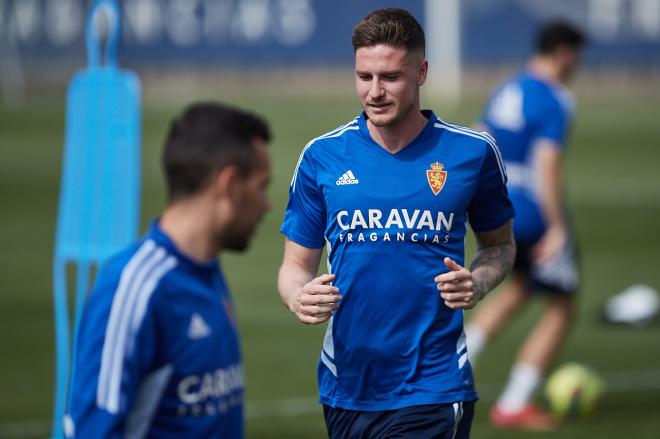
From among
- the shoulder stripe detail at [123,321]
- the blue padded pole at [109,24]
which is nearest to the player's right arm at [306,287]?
the shoulder stripe detail at [123,321]

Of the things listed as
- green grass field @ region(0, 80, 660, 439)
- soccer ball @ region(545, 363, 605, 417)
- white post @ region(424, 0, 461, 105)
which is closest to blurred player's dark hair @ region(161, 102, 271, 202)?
green grass field @ region(0, 80, 660, 439)

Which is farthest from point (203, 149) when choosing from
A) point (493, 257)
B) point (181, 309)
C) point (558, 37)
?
point (558, 37)

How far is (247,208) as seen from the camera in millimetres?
3869

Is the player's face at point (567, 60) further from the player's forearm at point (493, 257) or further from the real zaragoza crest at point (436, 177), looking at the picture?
the real zaragoza crest at point (436, 177)

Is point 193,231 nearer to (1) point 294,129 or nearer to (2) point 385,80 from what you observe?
(2) point 385,80

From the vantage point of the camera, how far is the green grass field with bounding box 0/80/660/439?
9328 mm

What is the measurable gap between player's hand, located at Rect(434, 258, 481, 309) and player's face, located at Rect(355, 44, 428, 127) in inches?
25.3

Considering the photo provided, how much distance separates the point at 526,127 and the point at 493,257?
12.3 feet

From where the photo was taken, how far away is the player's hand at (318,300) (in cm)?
473

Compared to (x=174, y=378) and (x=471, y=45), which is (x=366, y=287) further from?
(x=471, y=45)

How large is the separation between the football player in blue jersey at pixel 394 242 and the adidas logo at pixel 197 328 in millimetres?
1185

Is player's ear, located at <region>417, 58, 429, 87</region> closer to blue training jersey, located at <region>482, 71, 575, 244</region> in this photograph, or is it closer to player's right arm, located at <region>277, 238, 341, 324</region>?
player's right arm, located at <region>277, 238, 341, 324</region>

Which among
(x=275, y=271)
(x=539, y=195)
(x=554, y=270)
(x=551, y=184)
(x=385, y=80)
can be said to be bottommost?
(x=275, y=271)

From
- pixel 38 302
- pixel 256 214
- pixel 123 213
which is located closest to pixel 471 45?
pixel 38 302
